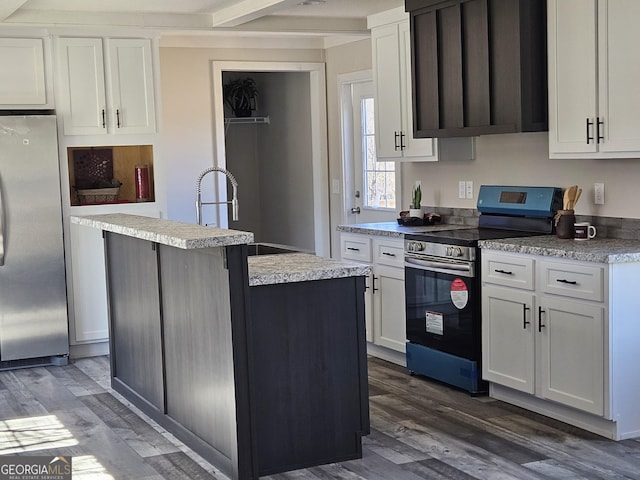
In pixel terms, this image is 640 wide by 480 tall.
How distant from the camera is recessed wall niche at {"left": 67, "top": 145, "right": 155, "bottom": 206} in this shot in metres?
6.68

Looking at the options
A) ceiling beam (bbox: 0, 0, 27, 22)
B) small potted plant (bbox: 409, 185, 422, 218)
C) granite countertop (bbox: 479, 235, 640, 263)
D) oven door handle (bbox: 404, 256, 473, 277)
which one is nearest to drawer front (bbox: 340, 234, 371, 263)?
small potted plant (bbox: 409, 185, 422, 218)

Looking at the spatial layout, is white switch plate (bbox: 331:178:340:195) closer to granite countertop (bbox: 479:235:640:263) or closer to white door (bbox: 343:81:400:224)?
white door (bbox: 343:81:400:224)

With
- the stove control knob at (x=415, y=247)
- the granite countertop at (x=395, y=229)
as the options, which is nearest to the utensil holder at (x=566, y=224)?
the stove control knob at (x=415, y=247)

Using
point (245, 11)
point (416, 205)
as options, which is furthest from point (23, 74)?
point (416, 205)

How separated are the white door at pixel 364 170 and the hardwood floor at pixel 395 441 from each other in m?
2.08

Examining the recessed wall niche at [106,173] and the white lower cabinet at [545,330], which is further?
the recessed wall niche at [106,173]

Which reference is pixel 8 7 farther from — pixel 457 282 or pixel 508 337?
pixel 508 337

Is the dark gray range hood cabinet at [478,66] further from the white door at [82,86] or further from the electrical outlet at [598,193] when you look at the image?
the white door at [82,86]

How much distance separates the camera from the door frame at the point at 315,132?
7668 mm

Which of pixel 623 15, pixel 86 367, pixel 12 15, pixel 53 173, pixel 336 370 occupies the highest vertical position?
pixel 12 15

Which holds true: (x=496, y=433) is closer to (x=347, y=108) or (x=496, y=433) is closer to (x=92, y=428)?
(x=92, y=428)

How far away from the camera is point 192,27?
21.8ft

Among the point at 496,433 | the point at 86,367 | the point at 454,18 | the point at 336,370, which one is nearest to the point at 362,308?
the point at 336,370

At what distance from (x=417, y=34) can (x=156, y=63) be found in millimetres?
1967
